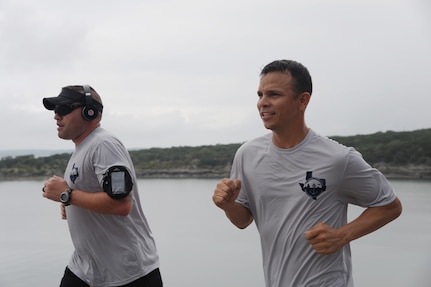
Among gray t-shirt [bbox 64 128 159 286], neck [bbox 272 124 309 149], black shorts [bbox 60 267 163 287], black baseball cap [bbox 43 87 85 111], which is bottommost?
black shorts [bbox 60 267 163 287]

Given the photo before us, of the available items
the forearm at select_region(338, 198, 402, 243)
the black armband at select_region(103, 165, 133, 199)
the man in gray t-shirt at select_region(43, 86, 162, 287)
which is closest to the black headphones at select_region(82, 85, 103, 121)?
the man in gray t-shirt at select_region(43, 86, 162, 287)

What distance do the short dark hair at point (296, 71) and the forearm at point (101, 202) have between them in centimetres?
76

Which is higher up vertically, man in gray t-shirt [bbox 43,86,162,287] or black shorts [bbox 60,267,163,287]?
man in gray t-shirt [bbox 43,86,162,287]

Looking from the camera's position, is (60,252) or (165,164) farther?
(165,164)

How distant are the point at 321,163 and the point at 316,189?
0.09 m

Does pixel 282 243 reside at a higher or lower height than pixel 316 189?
lower

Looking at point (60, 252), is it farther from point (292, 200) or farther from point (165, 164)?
point (165, 164)

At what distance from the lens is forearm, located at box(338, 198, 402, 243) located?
1.69m

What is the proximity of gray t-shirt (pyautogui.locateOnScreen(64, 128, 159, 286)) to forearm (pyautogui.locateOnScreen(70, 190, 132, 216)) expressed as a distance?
0.29ft

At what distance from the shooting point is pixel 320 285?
5.49ft

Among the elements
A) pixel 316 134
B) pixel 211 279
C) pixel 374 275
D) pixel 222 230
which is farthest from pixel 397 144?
pixel 316 134

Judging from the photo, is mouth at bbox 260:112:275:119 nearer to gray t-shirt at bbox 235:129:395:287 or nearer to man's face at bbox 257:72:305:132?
man's face at bbox 257:72:305:132

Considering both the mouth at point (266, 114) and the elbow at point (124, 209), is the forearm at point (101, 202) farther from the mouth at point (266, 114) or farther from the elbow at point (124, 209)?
the mouth at point (266, 114)

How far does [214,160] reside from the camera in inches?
798
